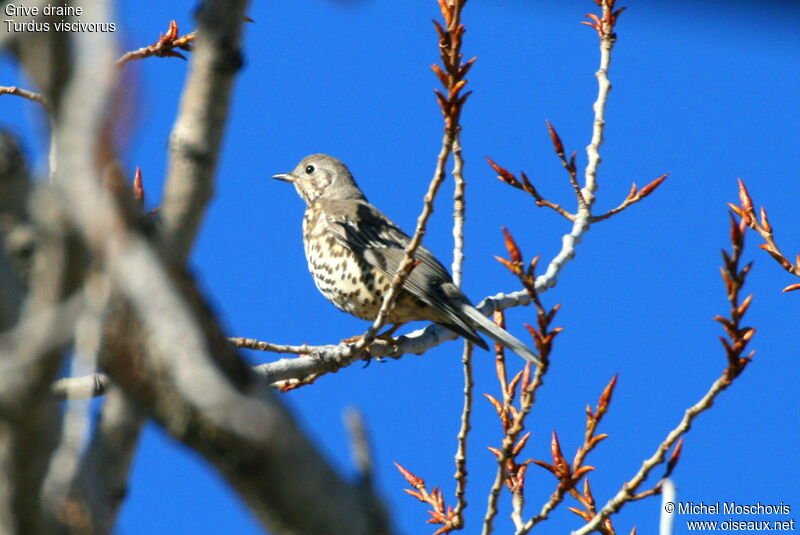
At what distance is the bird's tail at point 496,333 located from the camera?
4594 millimetres

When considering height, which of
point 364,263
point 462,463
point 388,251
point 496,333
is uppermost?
point 388,251

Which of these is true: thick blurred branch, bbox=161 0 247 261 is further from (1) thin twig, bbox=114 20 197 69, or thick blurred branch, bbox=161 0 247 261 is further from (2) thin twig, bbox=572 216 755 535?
(1) thin twig, bbox=114 20 197 69

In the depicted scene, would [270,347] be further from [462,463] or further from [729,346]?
[729,346]

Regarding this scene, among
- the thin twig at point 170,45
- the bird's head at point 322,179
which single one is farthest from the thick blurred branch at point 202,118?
the bird's head at point 322,179

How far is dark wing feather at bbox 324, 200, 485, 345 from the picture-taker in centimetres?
512

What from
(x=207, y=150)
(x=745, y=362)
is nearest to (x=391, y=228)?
(x=745, y=362)

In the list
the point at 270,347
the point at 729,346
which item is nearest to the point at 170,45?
the point at 270,347

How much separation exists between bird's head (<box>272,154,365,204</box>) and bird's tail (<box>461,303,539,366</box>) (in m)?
2.44

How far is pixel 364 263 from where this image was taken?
5867 millimetres

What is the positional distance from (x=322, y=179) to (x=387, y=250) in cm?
150

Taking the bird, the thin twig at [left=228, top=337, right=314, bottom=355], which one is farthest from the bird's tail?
the thin twig at [left=228, top=337, right=314, bottom=355]

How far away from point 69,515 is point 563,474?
2.30 m

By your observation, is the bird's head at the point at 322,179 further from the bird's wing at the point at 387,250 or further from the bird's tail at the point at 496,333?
the bird's tail at the point at 496,333

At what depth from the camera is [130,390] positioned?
130 centimetres
